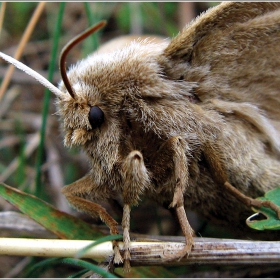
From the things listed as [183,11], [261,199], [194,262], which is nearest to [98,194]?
[194,262]

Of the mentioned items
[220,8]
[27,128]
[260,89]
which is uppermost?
[220,8]

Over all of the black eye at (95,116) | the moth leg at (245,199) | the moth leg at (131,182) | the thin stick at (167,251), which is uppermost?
the black eye at (95,116)

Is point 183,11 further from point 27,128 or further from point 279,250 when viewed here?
point 279,250

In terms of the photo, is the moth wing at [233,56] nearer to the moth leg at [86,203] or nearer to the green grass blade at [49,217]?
the moth leg at [86,203]

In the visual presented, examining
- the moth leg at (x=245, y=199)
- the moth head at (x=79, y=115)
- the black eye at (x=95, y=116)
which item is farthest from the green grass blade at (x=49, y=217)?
the moth leg at (x=245, y=199)

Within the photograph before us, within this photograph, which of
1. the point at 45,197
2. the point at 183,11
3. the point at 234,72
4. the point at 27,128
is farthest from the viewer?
the point at 183,11

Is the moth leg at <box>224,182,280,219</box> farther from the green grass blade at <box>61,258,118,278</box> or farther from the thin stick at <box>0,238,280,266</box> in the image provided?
the green grass blade at <box>61,258,118,278</box>

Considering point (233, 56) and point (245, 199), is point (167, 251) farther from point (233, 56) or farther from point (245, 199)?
point (233, 56)
